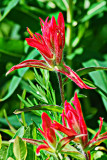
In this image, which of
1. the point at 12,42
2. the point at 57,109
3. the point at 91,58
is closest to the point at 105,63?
the point at 91,58

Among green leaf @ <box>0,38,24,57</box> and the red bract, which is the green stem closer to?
green leaf @ <box>0,38,24,57</box>

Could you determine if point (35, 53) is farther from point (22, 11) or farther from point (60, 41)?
point (60, 41)

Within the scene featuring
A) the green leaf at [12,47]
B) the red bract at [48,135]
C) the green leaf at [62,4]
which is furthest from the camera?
the green leaf at [12,47]

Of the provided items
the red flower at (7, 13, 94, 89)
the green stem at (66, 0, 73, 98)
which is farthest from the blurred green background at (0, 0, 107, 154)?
the red flower at (7, 13, 94, 89)

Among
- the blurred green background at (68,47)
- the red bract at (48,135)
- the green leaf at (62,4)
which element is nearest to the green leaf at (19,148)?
the red bract at (48,135)

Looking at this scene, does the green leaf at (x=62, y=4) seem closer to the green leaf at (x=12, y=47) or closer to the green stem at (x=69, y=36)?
the green stem at (x=69, y=36)

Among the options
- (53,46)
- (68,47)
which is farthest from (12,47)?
(53,46)

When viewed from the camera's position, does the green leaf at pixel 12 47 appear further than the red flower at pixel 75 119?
Yes

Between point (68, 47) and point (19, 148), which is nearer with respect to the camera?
point (19, 148)

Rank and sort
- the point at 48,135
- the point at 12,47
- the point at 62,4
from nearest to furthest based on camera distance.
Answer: the point at 48,135
the point at 62,4
the point at 12,47

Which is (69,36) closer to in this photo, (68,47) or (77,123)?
(68,47)
